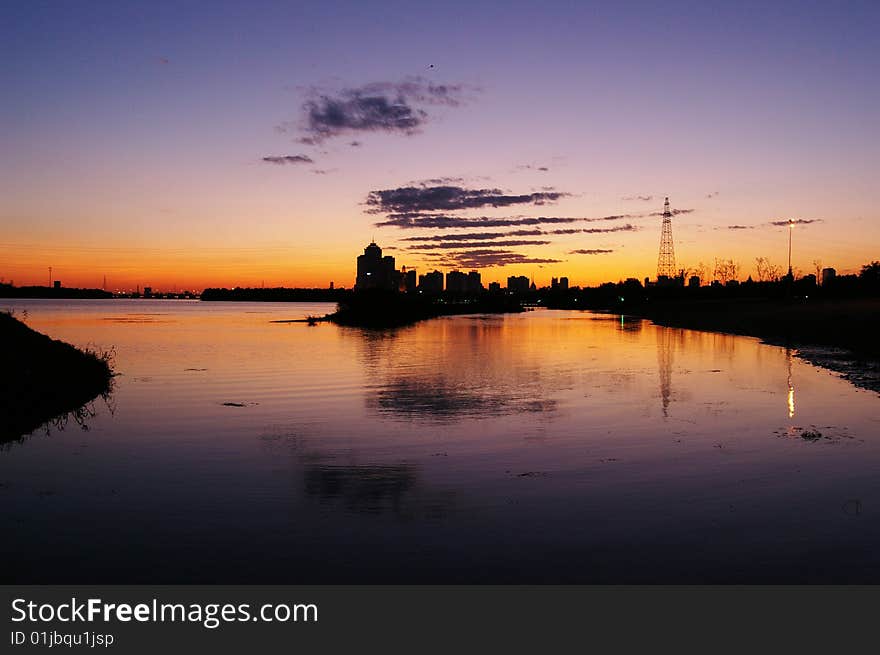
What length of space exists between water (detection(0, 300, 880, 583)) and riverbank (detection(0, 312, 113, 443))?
138cm

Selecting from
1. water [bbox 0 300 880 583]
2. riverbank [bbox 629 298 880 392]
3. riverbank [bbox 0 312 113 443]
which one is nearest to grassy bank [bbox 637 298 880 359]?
riverbank [bbox 629 298 880 392]

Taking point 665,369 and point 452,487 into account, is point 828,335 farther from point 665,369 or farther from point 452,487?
point 452,487

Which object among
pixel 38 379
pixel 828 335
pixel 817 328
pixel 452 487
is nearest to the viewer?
pixel 452 487

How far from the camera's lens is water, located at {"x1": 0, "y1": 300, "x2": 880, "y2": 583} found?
10883mm

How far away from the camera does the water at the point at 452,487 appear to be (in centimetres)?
1088

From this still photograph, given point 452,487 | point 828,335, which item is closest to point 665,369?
point 828,335

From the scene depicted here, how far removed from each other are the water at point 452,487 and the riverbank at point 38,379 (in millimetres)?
1377

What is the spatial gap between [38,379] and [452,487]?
1937 centimetres

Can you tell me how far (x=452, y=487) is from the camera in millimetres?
15219

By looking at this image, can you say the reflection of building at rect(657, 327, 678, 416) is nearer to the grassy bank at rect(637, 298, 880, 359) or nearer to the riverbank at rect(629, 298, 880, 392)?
the riverbank at rect(629, 298, 880, 392)

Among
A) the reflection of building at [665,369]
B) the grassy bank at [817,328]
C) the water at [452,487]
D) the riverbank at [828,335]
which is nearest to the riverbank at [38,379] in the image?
the water at [452,487]
